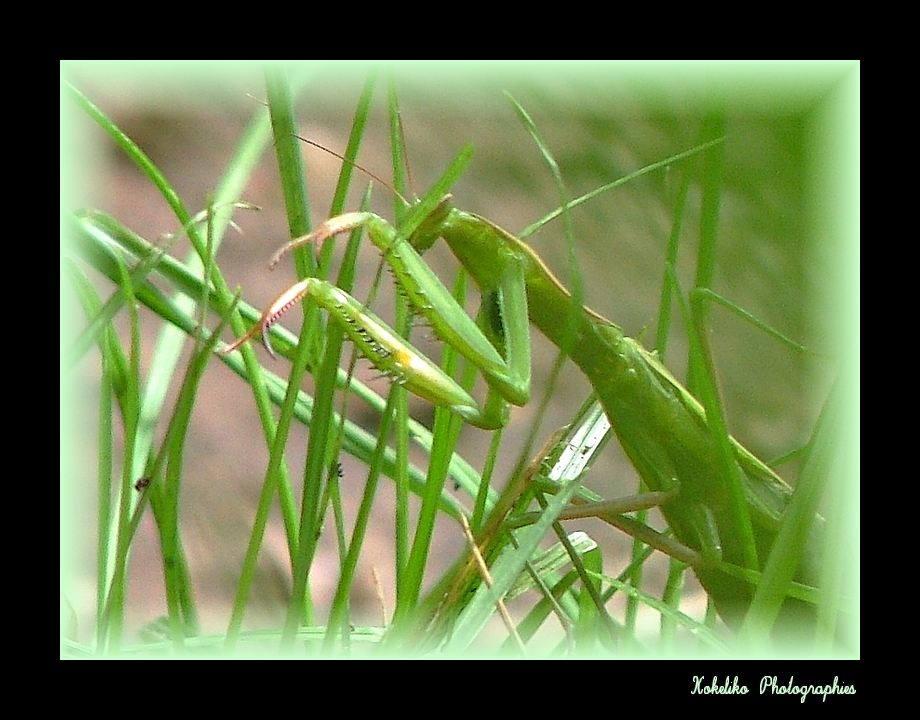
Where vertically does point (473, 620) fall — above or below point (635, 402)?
below

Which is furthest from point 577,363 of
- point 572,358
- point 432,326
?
point 432,326

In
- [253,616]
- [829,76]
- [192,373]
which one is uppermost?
[829,76]

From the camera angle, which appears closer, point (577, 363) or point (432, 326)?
point (432, 326)

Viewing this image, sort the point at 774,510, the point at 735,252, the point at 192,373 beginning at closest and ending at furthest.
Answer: the point at 192,373 → the point at 774,510 → the point at 735,252

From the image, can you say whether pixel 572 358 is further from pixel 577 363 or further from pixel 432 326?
pixel 432 326

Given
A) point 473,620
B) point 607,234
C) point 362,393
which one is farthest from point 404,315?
point 607,234

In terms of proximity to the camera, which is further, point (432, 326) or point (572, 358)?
point (572, 358)

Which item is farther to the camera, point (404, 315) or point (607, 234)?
point (607, 234)

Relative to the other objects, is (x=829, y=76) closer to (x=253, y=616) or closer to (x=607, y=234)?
(x=607, y=234)
